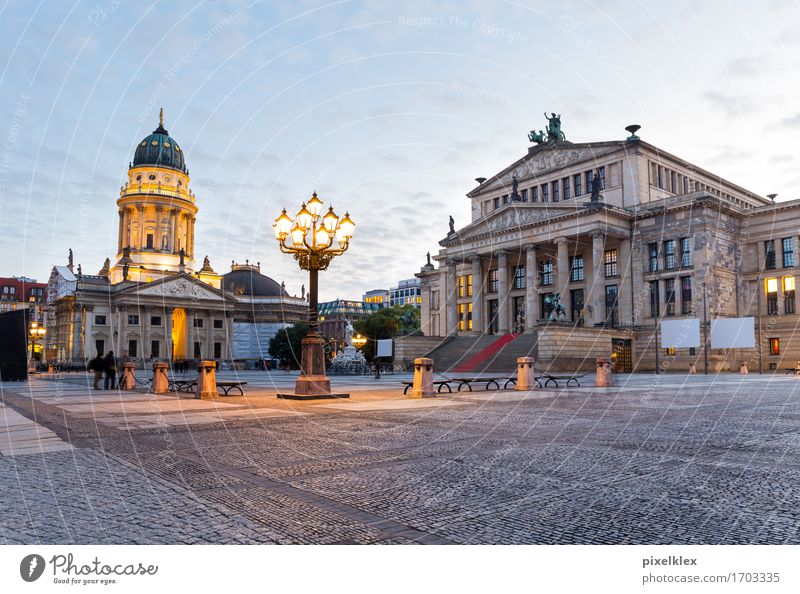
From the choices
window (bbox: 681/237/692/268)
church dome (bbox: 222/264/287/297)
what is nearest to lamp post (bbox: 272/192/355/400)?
window (bbox: 681/237/692/268)

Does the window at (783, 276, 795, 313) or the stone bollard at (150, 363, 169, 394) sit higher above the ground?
the window at (783, 276, 795, 313)

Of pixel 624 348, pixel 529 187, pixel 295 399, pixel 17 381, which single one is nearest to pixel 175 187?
pixel 529 187

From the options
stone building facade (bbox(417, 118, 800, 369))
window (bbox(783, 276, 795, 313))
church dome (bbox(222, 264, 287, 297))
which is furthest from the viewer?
church dome (bbox(222, 264, 287, 297))

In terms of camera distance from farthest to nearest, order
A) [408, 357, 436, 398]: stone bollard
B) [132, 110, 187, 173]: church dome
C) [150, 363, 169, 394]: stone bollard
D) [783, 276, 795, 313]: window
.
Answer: [132, 110, 187, 173]: church dome < [783, 276, 795, 313]: window < [150, 363, 169, 394]: stone bollard < [408, 357, 436, 398]: stone bollard

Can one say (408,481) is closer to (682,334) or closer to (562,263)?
(682,334)

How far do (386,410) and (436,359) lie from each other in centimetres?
4069

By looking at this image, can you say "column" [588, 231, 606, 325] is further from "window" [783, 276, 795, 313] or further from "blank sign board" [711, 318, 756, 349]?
"window" [783, 276, 795, 313]

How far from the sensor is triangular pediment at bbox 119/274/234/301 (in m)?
97.4

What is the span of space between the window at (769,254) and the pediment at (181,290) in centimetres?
8075

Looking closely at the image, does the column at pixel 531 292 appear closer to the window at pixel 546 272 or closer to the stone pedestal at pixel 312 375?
the window at pixel 546 272

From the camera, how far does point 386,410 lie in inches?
685

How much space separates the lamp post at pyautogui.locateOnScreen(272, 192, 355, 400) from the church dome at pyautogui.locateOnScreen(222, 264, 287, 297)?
339ft

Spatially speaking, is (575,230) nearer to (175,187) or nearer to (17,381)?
(17,381)

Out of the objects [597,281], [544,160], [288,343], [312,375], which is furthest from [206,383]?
[288,343]
